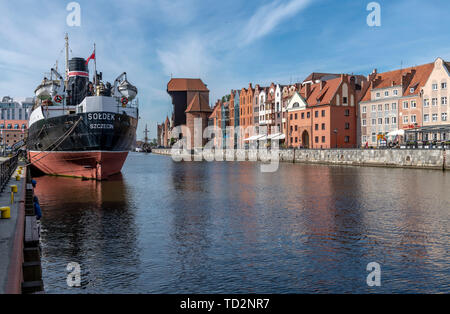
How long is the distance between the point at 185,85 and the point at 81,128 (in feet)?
505

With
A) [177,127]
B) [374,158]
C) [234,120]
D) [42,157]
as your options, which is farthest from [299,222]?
[177,127]

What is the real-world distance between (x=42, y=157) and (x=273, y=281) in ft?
139

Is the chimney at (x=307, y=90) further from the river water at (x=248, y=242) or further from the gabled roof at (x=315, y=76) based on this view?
the river water at (x=248, y=242)

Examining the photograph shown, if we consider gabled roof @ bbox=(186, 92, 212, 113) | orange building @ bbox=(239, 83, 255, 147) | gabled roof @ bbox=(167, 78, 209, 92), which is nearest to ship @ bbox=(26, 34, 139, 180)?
orange building @ bbox=(239, 83, 255, 147)

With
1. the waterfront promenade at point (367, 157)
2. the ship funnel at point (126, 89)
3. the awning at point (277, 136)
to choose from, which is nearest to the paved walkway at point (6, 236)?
the ship funnel at point (126, 89)

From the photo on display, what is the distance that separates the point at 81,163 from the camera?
44719 mm

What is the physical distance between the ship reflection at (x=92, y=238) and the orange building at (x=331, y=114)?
6245 centimetres

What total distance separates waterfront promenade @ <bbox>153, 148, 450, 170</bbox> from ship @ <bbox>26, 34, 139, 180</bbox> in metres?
36.9

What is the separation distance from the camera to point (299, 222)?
70.9 feet

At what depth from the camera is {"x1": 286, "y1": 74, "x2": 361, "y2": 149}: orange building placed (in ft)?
286

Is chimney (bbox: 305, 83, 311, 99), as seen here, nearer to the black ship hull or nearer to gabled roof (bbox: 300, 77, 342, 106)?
gabled roof (bbox: 300, 77, 342, 106)

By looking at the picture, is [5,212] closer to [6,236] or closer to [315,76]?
[6,236]

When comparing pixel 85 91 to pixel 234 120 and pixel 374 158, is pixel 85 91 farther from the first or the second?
pixel 234 120

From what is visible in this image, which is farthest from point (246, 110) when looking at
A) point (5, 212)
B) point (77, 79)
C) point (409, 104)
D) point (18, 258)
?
point (18, 258)
